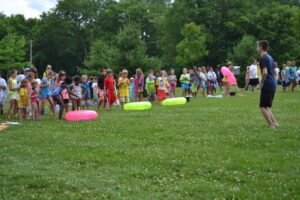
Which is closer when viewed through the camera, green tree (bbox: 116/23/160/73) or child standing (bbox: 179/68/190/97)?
child standing (bbox: 179/68/190/97)

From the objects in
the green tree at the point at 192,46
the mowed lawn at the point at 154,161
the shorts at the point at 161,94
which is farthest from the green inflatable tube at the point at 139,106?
the green tree at the point at 192,46

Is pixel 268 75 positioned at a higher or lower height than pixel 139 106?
higher

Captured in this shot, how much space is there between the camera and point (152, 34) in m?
87.7

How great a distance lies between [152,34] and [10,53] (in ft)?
104

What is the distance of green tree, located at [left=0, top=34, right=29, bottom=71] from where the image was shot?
206 ft

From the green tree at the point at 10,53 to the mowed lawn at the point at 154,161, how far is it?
2008 inches

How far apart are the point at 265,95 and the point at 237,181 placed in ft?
17.1

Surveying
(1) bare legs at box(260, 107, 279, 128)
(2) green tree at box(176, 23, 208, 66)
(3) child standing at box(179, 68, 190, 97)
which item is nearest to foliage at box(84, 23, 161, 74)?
(3) child standing at box(179, 68, 190, 97)

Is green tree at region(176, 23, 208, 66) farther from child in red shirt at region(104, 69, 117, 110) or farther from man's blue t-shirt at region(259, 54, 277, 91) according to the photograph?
man's blue t-shirt at region(259, 54, 277, 91)

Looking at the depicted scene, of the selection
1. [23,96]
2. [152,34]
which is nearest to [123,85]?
[23,96]

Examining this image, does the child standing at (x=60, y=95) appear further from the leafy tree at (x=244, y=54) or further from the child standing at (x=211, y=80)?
the leafy tree at (x=244, y=54)

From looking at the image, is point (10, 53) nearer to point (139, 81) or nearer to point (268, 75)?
point (139, 81)

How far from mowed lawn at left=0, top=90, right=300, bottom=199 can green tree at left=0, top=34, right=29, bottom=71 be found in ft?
167

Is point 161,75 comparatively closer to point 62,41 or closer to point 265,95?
point 265,95
